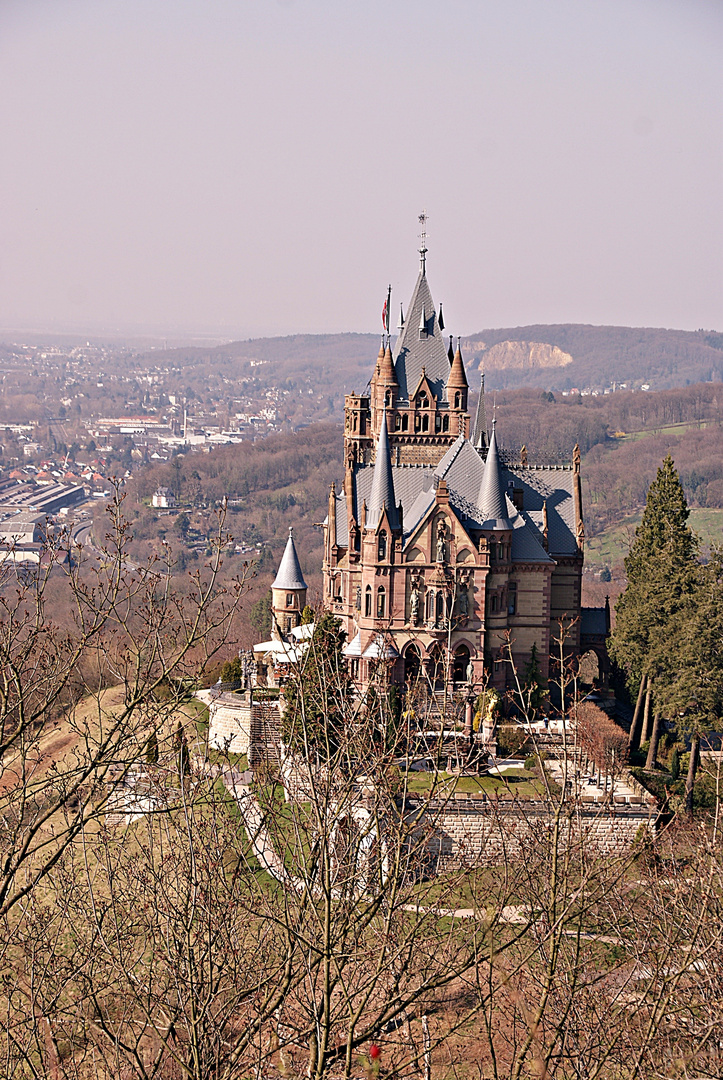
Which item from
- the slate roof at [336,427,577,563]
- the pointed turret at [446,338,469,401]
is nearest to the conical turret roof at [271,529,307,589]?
the slate roof at [336,427,577,563]

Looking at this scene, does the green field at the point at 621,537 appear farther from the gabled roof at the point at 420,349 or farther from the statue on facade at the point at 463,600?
the statue on facade at the point at 463,600

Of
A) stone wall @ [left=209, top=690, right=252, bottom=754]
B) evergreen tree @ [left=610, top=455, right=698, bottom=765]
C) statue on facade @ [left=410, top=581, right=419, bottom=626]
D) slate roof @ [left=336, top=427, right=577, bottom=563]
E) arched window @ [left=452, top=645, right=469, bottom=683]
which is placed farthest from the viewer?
slate roof @ [left=336, top=427, right=577, bottom=563]

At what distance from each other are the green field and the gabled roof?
7277cm

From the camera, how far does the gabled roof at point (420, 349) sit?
65.2 m

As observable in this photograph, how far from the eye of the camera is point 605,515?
16438cm

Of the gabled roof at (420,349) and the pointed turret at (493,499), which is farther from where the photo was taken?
the gabled roof at (420,349)

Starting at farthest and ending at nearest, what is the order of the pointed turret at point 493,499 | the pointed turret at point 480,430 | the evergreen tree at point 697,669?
the pointed turret at point 480,430 → the pointed turret at point 493,499 → the evergreen tree at point 697,669

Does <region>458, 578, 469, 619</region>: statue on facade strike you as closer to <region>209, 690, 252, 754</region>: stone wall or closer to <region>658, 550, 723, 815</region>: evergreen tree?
<region>658, 550, 723, 815</region>: evergreen tree

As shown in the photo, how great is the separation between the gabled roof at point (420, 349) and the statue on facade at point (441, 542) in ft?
42.5

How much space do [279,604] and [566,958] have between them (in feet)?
134

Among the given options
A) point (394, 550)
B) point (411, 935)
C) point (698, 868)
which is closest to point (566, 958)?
point (411, 935)

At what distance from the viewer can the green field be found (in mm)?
139000

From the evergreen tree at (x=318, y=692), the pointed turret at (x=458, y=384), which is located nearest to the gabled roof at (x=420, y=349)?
the pointed turret at (x=458, y=384)

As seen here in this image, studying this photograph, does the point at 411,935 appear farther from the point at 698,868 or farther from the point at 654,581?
the point at 654,581
